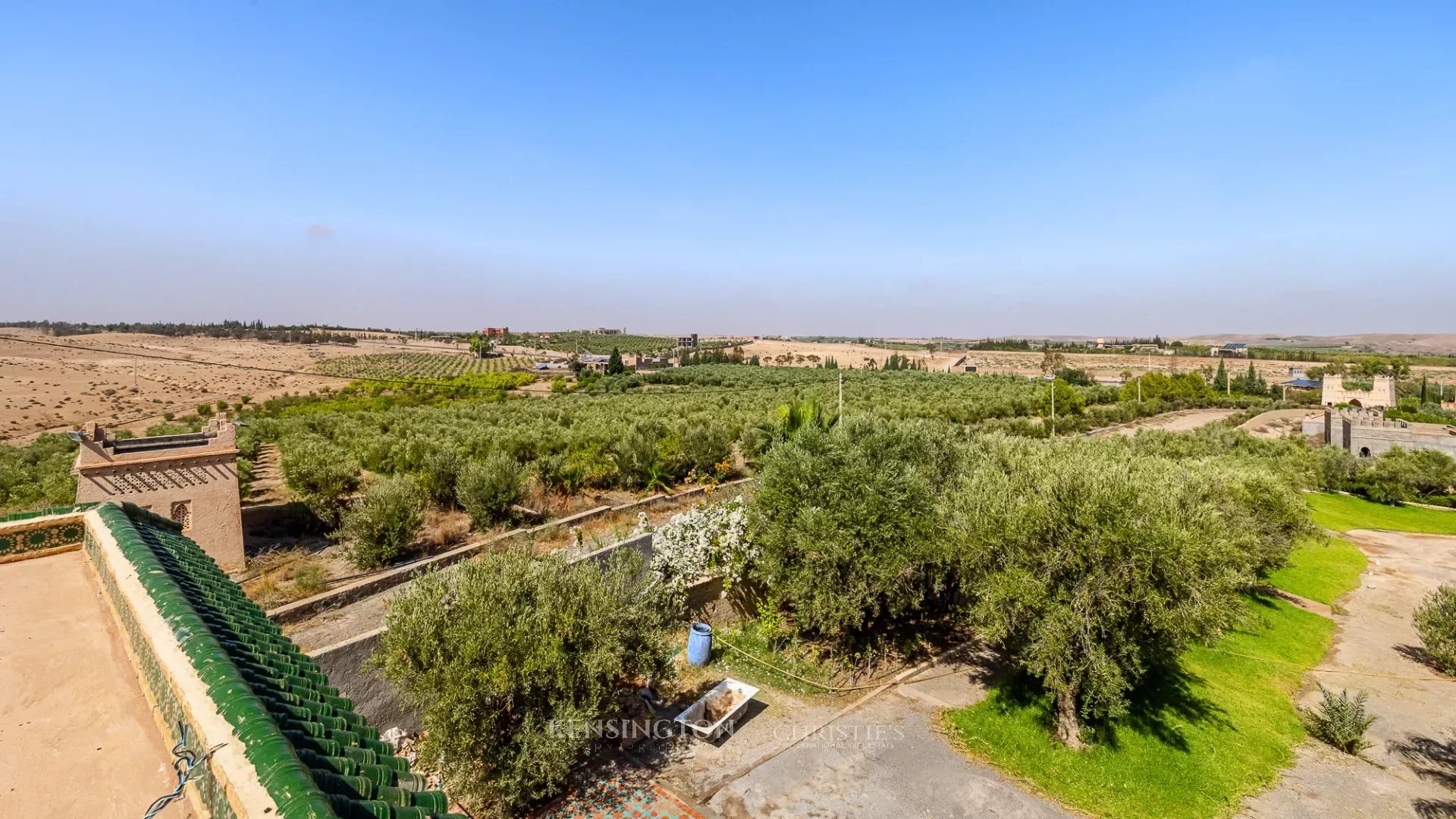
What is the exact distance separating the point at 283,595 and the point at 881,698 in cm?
1140

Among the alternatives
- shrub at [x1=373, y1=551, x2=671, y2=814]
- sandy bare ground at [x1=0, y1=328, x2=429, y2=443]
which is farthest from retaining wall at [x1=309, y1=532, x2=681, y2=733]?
sandy bare ground at [x1=0, y1=328, x2=429, y2=443]

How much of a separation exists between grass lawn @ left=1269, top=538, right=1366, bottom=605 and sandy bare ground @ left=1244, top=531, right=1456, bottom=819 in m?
0.43

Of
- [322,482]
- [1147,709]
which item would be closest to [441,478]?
[322,482]

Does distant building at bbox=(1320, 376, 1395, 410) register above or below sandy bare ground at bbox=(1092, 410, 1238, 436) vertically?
above

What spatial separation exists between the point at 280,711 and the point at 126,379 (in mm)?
98381

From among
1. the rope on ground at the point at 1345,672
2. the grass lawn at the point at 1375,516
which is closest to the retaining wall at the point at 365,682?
the rope on ground at the point at 1345,672

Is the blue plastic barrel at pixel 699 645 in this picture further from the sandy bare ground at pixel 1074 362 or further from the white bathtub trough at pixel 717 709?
the sandy bare ground at pixel 1074 362

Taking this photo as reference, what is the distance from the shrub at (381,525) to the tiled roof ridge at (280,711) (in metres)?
8.40

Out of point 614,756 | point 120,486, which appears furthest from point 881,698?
point 120,486

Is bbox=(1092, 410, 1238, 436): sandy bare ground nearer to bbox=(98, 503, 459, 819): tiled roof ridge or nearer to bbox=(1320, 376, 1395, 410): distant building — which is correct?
bbox=(1320, 376, 1395, 410): distant building

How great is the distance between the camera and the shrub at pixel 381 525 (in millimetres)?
13406

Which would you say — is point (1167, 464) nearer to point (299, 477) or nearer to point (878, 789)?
point (878, 789)

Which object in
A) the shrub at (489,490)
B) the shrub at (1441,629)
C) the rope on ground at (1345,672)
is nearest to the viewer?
the rope on ground at (1345,672)

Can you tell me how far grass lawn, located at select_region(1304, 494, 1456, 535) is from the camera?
89.8 feet
